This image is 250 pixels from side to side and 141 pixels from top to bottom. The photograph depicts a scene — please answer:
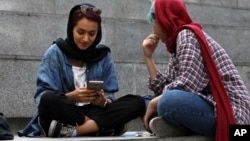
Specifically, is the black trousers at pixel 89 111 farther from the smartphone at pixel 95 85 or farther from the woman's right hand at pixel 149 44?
the woman's right hand at pixel 149 44

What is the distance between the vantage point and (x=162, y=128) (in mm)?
3627

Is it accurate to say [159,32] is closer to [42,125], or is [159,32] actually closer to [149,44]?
[149,44]

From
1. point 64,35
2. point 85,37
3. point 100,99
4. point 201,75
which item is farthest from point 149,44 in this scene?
point 64,35

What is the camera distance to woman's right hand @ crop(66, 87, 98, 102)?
12.3 feet

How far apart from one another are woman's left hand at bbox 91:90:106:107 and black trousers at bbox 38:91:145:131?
0.05 metres

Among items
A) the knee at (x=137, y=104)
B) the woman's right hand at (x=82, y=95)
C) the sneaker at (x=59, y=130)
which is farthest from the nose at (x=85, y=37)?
the sneaker at (x=59, y=130)

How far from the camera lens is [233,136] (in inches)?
135

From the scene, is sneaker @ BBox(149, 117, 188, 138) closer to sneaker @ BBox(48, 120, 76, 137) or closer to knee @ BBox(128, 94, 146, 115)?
knee @ BBox(128, 94, 146, 115)

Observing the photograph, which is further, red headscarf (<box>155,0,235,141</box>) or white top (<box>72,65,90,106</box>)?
white top (<box>72,65,90,106</box>)

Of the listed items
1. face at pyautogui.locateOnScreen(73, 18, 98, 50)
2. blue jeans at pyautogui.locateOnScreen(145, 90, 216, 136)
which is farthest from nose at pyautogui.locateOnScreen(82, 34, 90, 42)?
blue jeans at pyautogui.locateOnScreen(145, 90, 216, 136)

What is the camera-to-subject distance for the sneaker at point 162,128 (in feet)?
11.8

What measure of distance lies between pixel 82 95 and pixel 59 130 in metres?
0.29

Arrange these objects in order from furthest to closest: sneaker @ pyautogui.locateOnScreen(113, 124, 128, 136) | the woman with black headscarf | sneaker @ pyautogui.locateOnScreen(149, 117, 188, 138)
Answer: sneaker @ pyautogui.locateOnScreen(113, 124, 128, 136), the woman with black headscarf, sneaker @ pyautogui.locateOnScreen(149, 117, 188, 138)

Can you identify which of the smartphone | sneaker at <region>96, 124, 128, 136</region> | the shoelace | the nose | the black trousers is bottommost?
sneaker at <region>96, 124, 128, 136</region>
